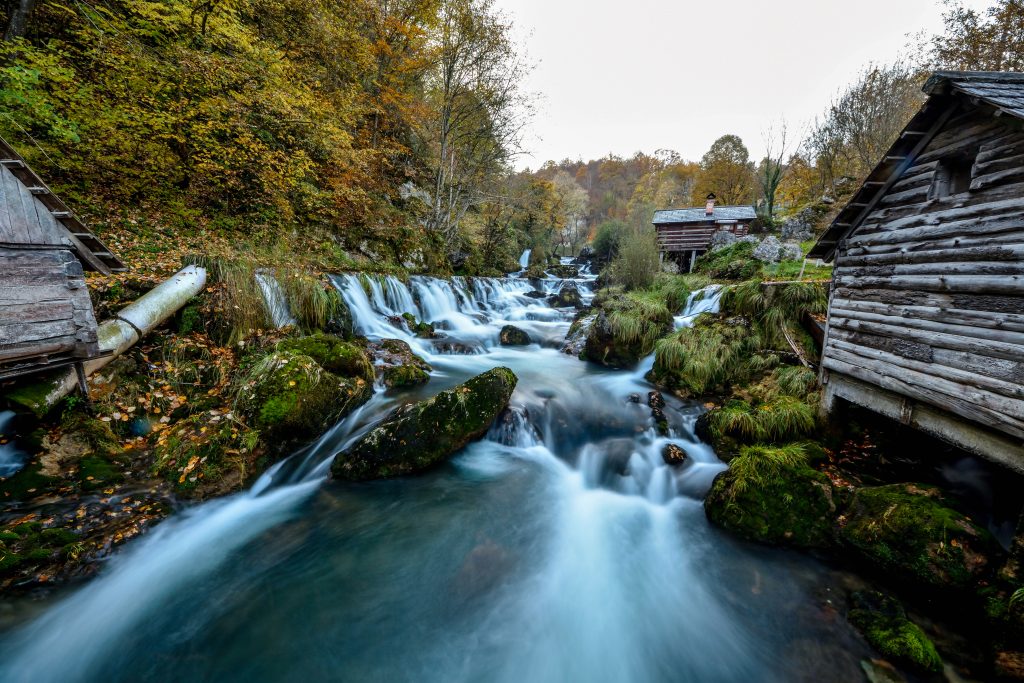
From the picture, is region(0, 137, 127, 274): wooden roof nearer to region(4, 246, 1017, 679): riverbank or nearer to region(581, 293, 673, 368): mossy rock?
region(4, 246, 1017, 679): riverbank

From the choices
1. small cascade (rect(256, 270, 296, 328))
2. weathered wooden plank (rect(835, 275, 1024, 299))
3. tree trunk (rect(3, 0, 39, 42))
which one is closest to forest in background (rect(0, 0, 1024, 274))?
tree trunk (rect(3, 0, 39, 42))

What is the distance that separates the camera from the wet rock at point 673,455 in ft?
19.2

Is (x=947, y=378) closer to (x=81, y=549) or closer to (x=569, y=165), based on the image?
(x=81, y=549)

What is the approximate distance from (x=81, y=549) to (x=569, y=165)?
63959 millimetres

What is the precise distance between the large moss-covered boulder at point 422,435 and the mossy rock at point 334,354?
171 cm

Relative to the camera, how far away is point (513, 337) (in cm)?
1203

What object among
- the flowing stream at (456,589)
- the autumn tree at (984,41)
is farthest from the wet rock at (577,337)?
the autumn tree at (984,41)

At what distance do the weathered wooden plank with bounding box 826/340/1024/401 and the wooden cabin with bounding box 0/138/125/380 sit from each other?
10.4 metres

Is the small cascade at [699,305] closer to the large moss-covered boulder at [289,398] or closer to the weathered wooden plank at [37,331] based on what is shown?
the large moss-covered boulder at [289,398]

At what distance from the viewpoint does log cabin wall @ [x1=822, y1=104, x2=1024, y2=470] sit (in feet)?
12.1

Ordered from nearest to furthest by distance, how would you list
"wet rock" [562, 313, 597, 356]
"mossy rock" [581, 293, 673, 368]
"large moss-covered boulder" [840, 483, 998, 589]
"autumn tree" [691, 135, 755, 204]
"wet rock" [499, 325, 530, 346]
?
"large moss-covered boulder" [840, 483, 998, 589], "mossy rock" [581, 293, 673, 368], "wet rock" [562, 313, 597, 356], "wet rock" [499, 325, 530, 346], "autumn tree" [691, 135, 755, 204]

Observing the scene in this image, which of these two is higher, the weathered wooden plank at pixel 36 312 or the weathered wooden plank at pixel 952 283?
the weathered wooden plank at pixel 952 283

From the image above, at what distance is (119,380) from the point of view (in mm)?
4965

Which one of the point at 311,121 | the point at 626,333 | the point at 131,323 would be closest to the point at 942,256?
the point at 626,333
